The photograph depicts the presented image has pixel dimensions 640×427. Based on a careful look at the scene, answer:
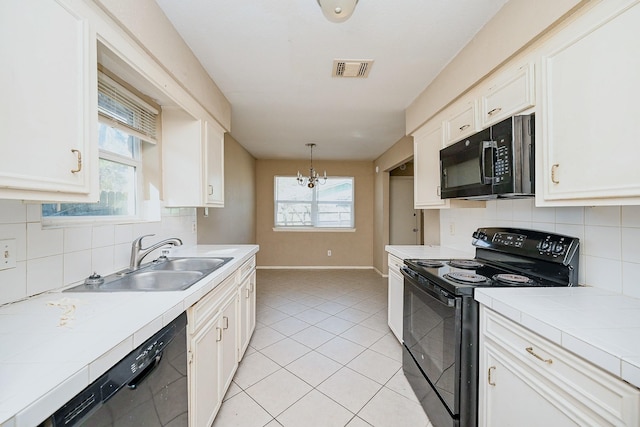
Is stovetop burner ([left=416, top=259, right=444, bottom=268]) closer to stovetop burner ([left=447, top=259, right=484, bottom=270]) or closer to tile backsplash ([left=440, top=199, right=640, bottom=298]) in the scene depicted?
stovetop burner ([left=447, top=259, right=484, bottom=270])

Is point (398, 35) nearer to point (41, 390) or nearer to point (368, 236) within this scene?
point (41, 390)

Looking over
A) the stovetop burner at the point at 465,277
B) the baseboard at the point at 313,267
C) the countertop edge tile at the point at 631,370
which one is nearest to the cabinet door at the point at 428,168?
the stovetop burner at the point at 465,277

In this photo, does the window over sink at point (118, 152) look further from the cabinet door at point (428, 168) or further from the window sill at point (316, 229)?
the window sill at point (316, 229)

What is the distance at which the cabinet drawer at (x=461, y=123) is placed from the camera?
5.98ft

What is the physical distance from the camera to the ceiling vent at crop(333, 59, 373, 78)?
1.99 meters

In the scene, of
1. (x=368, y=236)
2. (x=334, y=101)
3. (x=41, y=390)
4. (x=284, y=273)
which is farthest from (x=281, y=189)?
(x=41, y=390)

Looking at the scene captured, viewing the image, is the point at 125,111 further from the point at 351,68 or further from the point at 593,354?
the point at 593,354

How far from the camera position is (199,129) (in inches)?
83.4

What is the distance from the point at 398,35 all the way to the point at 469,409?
2.15m

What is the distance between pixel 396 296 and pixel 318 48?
2.17 m

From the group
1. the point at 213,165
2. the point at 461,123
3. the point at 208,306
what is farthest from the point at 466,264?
the point at 213,165

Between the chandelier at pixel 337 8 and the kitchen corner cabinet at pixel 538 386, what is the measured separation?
1.59 meters

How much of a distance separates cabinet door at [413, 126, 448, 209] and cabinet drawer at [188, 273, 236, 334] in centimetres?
180

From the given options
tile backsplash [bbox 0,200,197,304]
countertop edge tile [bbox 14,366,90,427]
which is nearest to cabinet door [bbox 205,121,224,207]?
tile backsplash [bbox 0,200,197,304]
